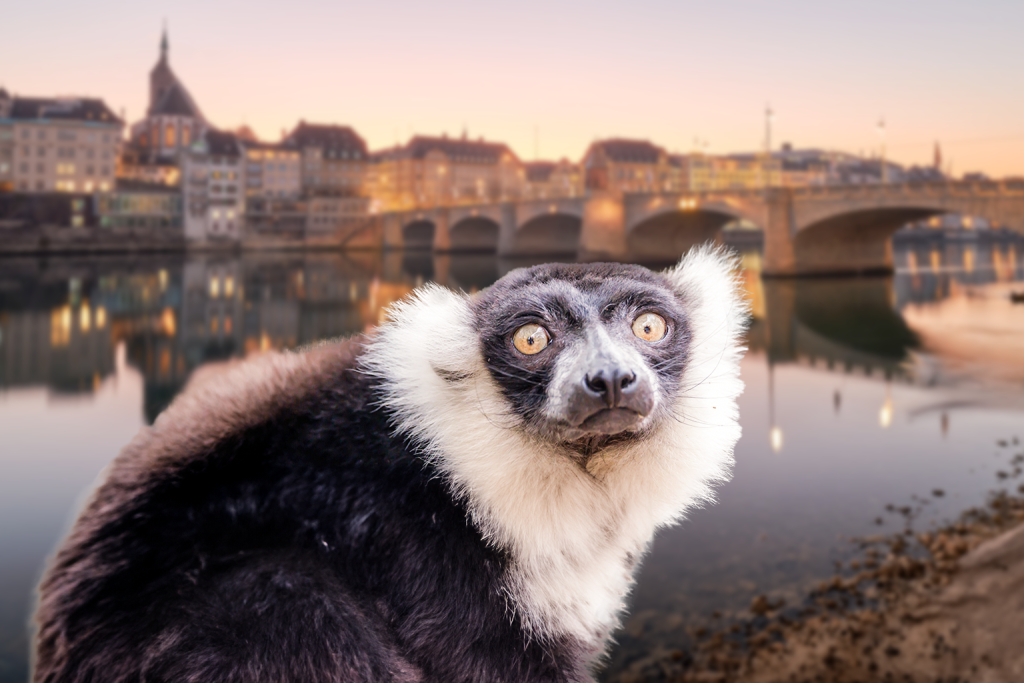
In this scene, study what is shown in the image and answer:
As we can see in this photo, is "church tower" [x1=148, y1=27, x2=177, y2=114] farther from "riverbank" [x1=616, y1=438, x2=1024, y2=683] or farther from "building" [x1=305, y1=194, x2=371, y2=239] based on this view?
"riverbank" [x1=616, y1=438, x2=1024, y2=683]

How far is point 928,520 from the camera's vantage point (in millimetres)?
10789

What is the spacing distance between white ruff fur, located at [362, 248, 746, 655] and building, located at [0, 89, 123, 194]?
9164cm

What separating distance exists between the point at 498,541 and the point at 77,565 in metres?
1.07

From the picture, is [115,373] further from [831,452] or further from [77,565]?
[77,565]

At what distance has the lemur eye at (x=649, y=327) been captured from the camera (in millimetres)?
2264

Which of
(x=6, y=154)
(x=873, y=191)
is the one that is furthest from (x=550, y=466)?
(x=6, y=154)

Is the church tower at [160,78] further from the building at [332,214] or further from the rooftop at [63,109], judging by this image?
the building at [332,214]

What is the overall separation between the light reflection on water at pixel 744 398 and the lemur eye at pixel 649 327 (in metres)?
0.31

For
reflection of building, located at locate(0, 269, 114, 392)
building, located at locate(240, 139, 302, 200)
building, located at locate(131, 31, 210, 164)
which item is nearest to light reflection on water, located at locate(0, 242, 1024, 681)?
reflection of building, located at locate(0, 269, 114, 392)

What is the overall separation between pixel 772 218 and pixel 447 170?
79.1 metres

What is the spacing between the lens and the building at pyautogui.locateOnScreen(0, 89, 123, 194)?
264ft

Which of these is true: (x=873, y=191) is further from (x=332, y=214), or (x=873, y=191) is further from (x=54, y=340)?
(x=332, y=214)

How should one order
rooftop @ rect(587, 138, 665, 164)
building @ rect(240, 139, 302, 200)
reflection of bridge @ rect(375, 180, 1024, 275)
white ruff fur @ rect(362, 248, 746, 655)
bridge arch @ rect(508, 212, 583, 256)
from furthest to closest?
1. rooftop @ rect(587, 138, 665, 164)
2. building @ rect(240, 139, 302, 200)
3. bridge arch @ rect(508, 212, 583, 256)
4. reflection of bridge @ rect(375, 180, 1024, 275)
5. white ruff fur @ rect(362, 248, 746, 655)

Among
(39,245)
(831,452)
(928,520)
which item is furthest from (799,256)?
(39,245)
